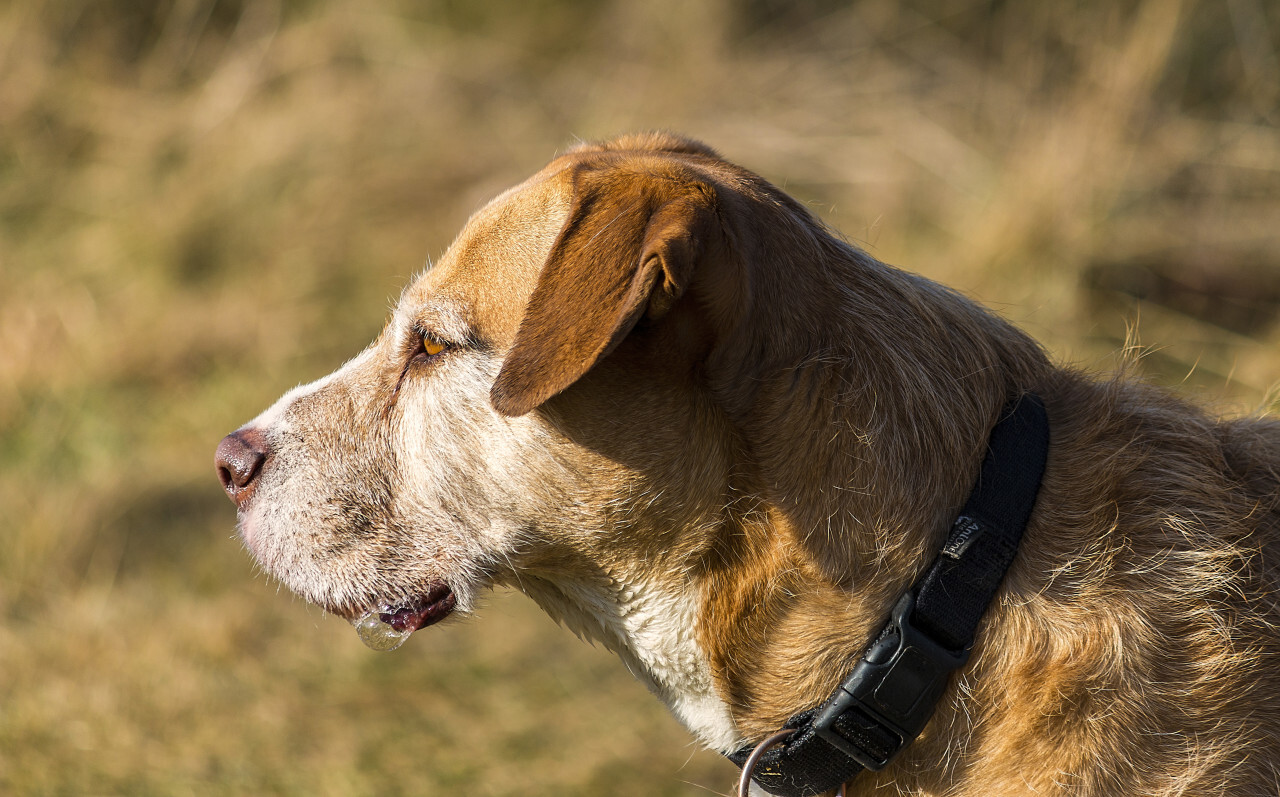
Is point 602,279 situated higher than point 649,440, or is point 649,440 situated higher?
point 602,279

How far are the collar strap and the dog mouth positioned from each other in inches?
32.3

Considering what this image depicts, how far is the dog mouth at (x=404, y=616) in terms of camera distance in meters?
2.40

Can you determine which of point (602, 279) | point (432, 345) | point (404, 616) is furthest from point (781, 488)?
point (404, 616)

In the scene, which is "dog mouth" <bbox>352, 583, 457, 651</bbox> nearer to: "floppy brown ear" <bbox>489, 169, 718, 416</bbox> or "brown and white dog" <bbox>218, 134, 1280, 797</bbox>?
"brown and white dog" <bbox>218, 134, 1280, 797</bbox>

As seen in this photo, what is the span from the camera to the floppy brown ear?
1850 mm

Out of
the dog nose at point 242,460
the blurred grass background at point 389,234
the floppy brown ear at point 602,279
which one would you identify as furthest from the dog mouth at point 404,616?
the blurred grass background at point 389,234

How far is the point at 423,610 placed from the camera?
242 centimetres

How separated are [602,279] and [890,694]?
0.94m

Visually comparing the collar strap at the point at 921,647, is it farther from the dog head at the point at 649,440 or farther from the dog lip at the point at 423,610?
the dog lip at the point at 423,610

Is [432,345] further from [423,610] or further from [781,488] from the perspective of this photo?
[781,488]

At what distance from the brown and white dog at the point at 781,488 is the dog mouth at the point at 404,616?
13 mm

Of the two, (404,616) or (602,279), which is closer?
(602,279)

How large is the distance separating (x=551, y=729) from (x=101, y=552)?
2.26 m

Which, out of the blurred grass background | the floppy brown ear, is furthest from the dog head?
the blurred grass background
